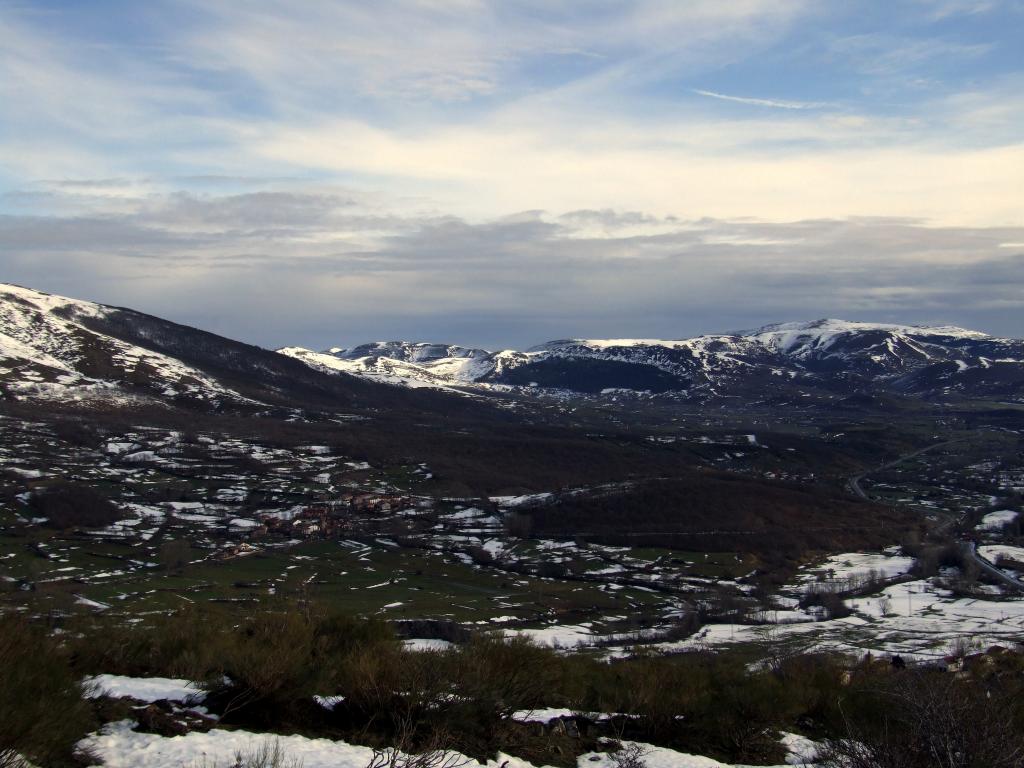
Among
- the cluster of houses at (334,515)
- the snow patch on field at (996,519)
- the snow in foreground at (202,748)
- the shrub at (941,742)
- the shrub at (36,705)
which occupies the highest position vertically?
the shrub at (36,705)

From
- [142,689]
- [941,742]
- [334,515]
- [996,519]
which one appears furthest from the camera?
[996,519]

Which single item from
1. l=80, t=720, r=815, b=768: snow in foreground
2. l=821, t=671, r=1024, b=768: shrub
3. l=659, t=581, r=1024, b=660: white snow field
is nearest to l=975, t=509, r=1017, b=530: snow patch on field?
l=659, t=581, r=1024, b=660: white snow field

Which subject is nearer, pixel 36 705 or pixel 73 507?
pixel 36 705

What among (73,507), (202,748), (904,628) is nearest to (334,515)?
(73,507)

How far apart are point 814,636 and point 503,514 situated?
3205 inches

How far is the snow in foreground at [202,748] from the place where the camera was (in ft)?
45.9

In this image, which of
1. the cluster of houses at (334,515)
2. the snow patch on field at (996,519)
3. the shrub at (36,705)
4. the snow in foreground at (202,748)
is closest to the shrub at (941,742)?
the snow in foreground at (202,748)

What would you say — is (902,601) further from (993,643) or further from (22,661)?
(22,661)

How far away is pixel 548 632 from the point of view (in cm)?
8206

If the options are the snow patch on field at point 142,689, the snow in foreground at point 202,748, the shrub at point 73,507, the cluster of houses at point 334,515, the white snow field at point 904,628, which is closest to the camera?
the snow in foreground at point 202,748

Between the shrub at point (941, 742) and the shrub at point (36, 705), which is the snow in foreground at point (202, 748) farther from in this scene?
the shrub at point (941, 742)

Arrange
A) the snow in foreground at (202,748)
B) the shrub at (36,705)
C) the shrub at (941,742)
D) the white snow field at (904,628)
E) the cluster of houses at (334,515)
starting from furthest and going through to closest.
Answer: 1. the cluster of houses at (334,515)
2. the white snow field at (904,628)
3. the shrub at (941,742)
4. the snow in foreground at (202,748)
5. the shrub at (36,705)

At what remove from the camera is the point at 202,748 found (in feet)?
48.3

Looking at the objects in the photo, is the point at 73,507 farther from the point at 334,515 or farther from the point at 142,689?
the point at 142,689
